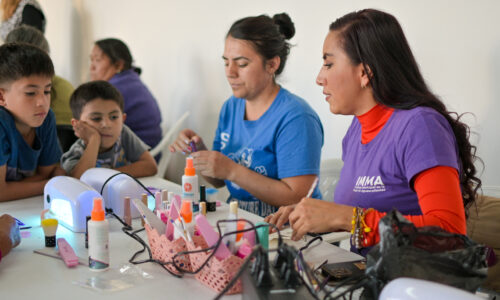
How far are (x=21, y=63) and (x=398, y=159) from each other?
49.2 inches

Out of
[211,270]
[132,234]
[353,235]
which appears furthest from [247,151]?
[211,270]

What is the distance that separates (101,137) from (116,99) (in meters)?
0.18

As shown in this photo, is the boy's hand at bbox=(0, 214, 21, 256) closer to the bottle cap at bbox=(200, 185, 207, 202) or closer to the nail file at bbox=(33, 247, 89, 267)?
the nail file at bbox=(33, 247, 89, 267)

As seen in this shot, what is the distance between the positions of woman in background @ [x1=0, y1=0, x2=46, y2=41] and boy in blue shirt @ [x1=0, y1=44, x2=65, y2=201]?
2.08 meters

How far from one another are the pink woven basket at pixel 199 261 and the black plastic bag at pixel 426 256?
266mm

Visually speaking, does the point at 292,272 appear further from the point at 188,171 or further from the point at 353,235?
the point at 188,171

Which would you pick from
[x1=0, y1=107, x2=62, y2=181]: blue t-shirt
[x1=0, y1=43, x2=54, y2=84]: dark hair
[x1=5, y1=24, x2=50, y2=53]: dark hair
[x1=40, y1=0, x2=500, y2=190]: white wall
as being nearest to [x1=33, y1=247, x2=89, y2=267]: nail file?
[x1=0, y1=107, x2=62, y2=181]: blue t-shirt

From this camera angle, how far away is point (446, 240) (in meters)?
0.82

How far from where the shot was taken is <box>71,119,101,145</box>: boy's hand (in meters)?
1.94

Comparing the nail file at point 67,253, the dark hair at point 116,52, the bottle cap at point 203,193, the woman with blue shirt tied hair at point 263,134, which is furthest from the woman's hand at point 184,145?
the dark hair at point 116,52

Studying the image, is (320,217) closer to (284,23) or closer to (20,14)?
(284,23)

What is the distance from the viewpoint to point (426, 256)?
2.61ft

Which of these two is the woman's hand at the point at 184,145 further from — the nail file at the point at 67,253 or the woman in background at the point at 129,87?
the woman in background at the point at 129,87

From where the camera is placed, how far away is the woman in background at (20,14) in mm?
3543
